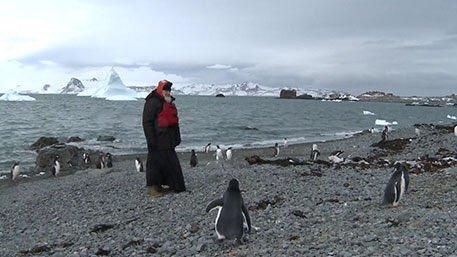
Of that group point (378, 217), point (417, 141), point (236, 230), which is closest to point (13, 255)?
point (236, 230)

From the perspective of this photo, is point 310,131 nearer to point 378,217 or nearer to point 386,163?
point 386,163

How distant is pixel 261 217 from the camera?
948cm

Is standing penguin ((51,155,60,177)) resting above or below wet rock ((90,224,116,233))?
below

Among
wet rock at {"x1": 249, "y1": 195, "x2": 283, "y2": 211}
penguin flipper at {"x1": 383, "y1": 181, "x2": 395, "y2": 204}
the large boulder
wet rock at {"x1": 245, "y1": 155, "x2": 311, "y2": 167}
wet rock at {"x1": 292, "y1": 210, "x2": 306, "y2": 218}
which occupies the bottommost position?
the large boulder

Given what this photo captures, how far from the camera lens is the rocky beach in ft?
23.4

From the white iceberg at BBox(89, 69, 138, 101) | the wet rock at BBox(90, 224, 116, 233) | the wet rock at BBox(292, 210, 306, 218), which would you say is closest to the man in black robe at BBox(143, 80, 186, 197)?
the wet rock at BBox(90, 224, 116, 233)

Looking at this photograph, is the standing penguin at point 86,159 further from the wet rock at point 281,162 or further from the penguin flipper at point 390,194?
the penguin flipper at point 390,194

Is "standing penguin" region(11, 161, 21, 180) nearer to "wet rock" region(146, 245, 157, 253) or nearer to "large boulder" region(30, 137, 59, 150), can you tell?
"large boulder" region(30, 137, 59, 150)

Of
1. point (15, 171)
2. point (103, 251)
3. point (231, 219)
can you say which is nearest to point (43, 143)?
point (15, 171)

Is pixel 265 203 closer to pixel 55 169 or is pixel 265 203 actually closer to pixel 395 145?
pixel 55 169

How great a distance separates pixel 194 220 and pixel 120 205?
300 centimetres

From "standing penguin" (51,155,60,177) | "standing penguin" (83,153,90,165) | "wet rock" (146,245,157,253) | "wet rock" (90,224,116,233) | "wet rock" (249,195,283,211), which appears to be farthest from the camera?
"standing penguin" (83,153,90,165)

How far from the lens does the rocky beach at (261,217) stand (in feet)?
23.4

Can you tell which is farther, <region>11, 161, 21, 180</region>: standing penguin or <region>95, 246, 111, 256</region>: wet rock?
<region>11, 161, 21, 180</region>: standing penguin
